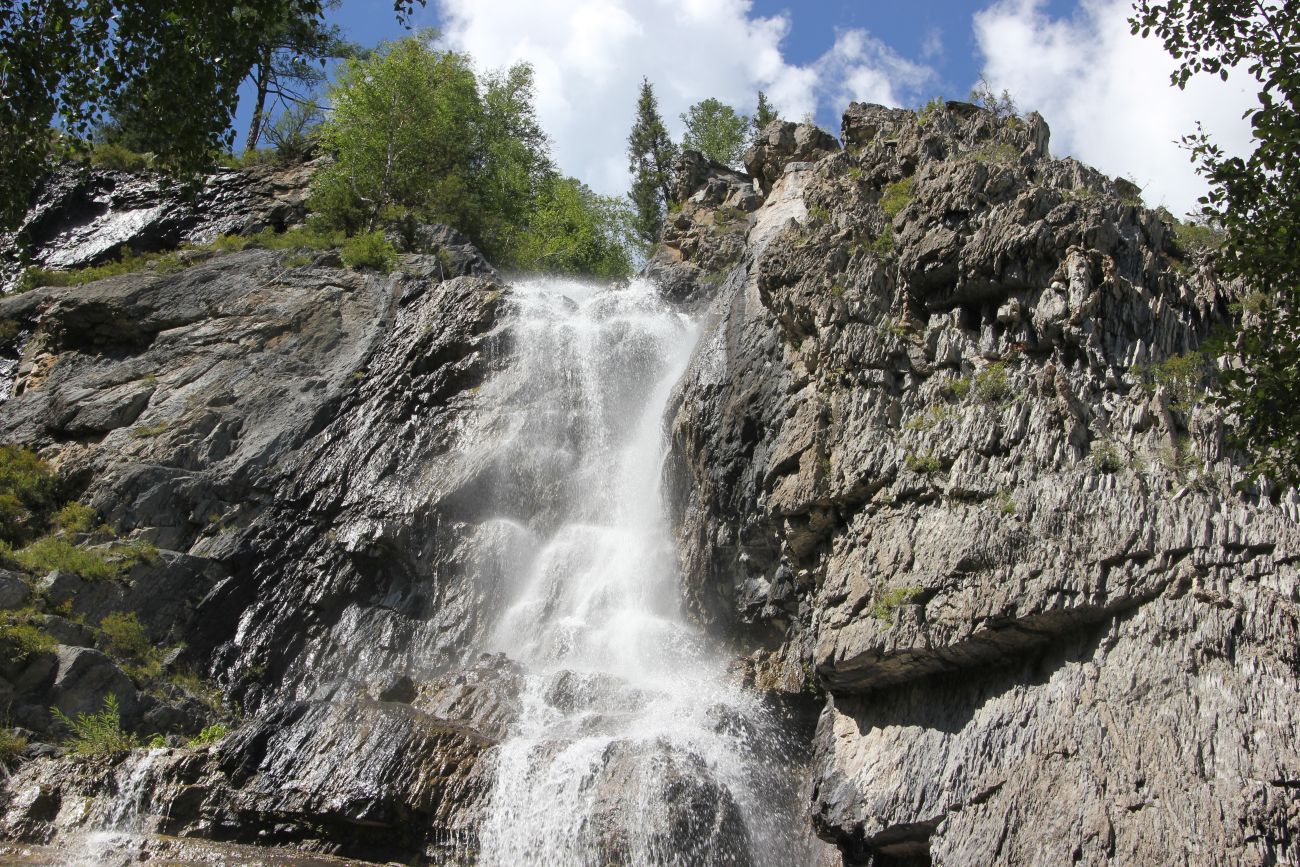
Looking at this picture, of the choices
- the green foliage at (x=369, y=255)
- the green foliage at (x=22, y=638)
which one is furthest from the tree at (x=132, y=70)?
the green foliage at (x=369, y=255)

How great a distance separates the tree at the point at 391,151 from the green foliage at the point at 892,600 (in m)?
25.0

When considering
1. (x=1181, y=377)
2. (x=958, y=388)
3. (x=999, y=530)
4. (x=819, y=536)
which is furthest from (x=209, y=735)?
(x=1181, y=377)

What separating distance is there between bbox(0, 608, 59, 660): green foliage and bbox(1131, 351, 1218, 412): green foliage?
18.6m

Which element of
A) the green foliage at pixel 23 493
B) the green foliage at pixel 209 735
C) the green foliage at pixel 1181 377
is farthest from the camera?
Answer: the green foliage at pixel 23 493

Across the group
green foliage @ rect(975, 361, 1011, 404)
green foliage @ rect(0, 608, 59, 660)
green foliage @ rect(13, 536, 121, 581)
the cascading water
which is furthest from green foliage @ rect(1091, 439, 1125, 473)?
green foliage @ rect(13, 536, 121, 581)

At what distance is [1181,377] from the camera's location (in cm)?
1301

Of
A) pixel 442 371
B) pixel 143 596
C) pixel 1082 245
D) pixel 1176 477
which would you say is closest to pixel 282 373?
pixel 442 371

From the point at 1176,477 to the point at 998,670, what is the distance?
3337 millimetres

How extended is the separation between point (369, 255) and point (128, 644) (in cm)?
1481

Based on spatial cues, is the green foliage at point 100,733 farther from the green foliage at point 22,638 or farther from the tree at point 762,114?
the tree at point 762,114

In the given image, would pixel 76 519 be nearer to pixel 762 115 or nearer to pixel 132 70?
pixel 132 70

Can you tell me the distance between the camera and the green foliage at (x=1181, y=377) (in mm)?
12719

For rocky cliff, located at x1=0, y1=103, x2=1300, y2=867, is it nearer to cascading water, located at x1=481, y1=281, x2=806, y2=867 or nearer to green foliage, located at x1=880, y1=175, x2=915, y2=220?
green foliage, located at x1=880, y1=175, x2=915, y2=220

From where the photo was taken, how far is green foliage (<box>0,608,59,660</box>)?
16.0 m
